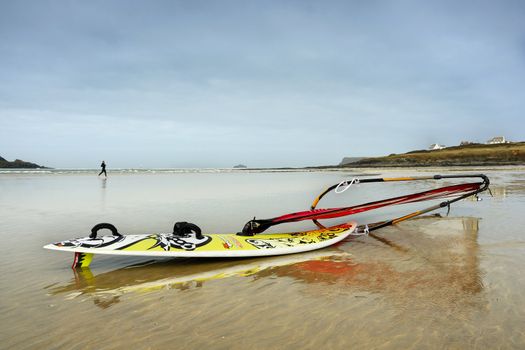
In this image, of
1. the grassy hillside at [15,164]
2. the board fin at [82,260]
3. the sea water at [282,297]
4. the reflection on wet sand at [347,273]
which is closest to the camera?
the sea water at [282,297]

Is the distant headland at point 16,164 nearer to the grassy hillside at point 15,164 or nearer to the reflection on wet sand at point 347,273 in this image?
A: the grassy hillside at point 15,164

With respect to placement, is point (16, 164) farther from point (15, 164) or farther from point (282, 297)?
point (282, 297)

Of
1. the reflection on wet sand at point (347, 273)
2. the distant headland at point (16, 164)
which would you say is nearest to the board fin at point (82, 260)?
the reflection on wet sand at point (347, 273)

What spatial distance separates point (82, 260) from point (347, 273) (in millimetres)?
3917

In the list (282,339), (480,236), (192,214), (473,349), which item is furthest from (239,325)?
(192,214)

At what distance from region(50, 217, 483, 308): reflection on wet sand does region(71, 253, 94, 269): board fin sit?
0.40ft

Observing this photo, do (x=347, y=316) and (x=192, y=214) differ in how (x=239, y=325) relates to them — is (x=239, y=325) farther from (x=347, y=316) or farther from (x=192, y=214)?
(x=192, y=214)

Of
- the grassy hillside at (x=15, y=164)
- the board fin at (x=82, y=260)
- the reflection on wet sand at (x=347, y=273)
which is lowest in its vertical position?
the reflection on wet sand at (x=347, y=273)

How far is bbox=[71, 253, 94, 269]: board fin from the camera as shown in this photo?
16.0ft

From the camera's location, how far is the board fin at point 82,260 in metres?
4.88

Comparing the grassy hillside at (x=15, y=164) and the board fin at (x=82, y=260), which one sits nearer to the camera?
the board fin at (x=82, y=260)

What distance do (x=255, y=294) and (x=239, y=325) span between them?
2.62ft

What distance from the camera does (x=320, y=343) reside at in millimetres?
2867

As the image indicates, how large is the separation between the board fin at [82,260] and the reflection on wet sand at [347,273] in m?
Result: 0.12
